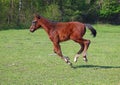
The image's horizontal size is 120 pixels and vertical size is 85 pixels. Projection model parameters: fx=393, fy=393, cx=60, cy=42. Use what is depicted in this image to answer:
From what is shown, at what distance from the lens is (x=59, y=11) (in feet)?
157

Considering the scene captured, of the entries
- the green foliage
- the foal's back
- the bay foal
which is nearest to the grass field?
the bay foal

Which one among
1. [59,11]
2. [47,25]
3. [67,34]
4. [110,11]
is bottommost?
[110,11]

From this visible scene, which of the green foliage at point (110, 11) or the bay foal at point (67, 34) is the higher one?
the bay foal at point (67, 34)

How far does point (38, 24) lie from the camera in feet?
41.3

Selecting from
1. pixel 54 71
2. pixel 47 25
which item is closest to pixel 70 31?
pixel 47 25

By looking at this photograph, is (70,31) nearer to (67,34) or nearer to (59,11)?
(67,34)

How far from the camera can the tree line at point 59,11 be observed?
41.4 m

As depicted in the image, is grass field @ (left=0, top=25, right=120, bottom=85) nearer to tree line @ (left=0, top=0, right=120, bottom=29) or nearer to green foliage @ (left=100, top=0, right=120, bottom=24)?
tree line @ (left=0, top=0, right=120, bottom=29)

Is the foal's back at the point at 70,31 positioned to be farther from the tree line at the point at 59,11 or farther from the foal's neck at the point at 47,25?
the tree line at the point at 59,11

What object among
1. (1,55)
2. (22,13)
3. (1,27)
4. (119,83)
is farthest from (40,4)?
(119,83)

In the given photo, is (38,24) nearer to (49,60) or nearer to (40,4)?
(49,60)

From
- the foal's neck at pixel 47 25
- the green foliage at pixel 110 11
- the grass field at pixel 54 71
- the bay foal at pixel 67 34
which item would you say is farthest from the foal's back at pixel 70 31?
the green foliage at pixel 110 11

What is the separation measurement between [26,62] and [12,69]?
180 centimetres

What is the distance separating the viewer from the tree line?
136 feet
